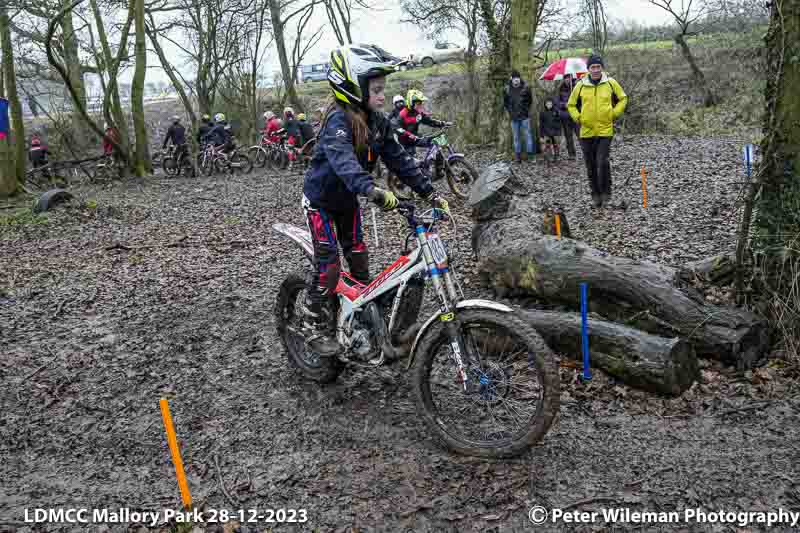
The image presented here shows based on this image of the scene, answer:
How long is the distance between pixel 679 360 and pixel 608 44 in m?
31.1

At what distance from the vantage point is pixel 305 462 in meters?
3.74

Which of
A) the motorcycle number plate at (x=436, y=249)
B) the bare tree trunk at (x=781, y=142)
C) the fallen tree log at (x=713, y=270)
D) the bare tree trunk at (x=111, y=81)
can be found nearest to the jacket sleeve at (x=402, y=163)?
the motorcycle number plate at (x=436, y=249)

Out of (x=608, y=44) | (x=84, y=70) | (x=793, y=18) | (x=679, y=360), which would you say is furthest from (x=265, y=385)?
(x=608, y=44)

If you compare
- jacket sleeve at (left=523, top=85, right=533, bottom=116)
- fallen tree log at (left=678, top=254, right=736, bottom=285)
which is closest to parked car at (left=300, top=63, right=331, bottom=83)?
jacket sleeve at (left=523, top=85, right=533, bottom=116)

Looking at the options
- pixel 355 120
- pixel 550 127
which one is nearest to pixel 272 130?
pixel 550 127

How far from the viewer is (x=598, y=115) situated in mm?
8609

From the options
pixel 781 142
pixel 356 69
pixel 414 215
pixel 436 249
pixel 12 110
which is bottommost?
pixel 436 249

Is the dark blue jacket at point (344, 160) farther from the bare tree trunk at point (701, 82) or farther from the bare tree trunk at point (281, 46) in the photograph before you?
the bare tree trunk at point (281, 46)

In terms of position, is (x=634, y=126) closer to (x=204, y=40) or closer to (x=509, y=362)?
Result: (x=204, y=40)

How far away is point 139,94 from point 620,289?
17784 mm

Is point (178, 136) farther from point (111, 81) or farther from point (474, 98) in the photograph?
point (474, 98)

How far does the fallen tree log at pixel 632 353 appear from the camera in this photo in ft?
13.1

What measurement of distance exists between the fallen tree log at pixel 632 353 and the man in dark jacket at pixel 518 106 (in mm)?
10877

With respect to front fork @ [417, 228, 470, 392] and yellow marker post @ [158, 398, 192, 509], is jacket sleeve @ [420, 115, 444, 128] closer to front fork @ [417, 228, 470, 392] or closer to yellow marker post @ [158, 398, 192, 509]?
front fork @ [417, 228, 470, 392]
